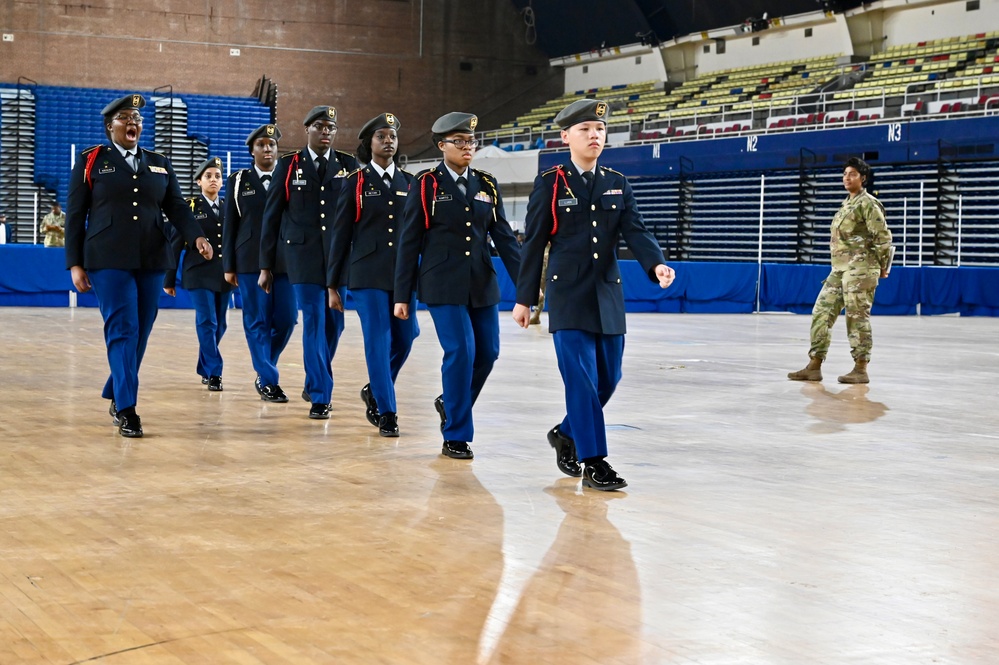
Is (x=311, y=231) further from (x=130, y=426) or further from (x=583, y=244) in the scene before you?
(x=583, y=244)

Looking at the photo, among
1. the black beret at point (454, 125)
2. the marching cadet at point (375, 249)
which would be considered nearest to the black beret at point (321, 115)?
the marching cadet at point (375, 249)

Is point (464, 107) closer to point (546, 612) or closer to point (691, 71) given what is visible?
point (691, 71)

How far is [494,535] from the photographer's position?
4543 mm

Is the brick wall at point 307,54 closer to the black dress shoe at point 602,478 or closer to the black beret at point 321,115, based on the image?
the black beret at point 321,115

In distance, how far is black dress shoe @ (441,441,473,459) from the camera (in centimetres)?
625

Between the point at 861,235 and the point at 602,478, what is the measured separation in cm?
580

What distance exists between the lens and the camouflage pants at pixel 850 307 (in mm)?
10547

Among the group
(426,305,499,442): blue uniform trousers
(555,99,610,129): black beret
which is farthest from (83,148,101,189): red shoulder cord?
(555,99,610,129): black beret

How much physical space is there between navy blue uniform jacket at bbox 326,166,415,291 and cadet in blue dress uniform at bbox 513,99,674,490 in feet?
5.08

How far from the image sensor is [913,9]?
105 feet

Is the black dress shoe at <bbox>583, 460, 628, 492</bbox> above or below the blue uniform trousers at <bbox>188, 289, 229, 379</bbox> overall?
below

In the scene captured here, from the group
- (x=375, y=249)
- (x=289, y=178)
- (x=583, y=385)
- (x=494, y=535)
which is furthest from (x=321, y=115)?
(x=494, y=535)

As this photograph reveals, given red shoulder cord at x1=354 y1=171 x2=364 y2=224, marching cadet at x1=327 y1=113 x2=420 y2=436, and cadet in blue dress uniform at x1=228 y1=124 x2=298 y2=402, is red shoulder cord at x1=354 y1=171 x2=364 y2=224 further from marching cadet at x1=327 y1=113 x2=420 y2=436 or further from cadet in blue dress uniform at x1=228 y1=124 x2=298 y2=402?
cadet in blue dress uniform at x1=228 y1=124 x2=298 y2=402

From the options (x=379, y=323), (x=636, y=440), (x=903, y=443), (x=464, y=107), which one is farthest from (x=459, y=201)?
(x=464, y=107)
